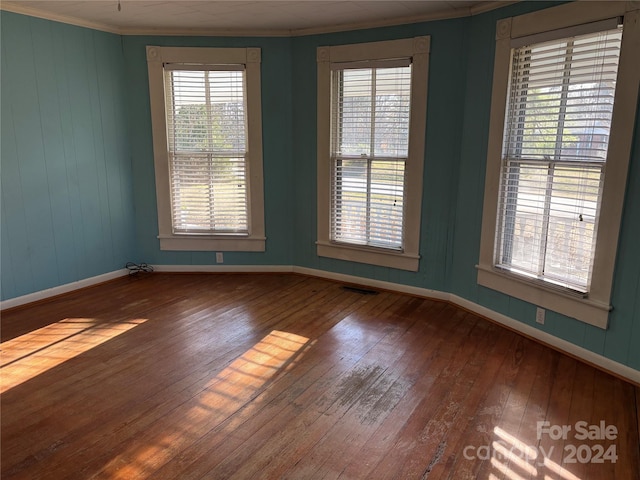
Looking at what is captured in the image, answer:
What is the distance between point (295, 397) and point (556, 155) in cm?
244

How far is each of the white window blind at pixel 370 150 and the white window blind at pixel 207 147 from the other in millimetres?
1027

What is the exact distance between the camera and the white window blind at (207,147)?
4727 millimetres

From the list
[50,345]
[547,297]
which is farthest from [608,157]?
[50,345]

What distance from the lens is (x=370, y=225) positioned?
182 inches

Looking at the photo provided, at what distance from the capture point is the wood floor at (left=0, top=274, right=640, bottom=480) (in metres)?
2.19

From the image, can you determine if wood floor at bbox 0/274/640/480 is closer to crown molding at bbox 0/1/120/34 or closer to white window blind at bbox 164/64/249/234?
white window blind at bbox 164/64/249/234

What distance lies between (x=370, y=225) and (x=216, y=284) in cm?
172

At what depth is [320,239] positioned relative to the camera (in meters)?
4.96

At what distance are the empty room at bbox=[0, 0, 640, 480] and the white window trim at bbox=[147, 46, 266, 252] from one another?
0.02m

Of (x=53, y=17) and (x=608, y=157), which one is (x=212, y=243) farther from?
(x=608, y=157)

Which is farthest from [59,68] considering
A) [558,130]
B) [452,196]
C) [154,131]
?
[558,130]

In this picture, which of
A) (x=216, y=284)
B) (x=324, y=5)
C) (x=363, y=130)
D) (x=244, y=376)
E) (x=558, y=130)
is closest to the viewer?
(x=244, y=376)

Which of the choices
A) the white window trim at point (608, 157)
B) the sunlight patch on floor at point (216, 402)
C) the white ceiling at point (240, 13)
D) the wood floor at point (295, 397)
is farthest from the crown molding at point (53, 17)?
the white window trim at point (608, 157)

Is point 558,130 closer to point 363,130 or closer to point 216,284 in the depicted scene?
point 363,130
